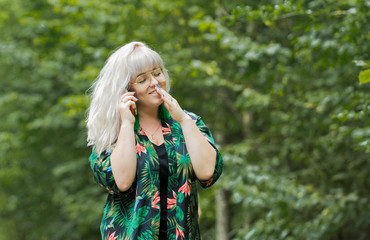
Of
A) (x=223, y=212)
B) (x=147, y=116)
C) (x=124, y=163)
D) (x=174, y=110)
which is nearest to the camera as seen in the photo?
(x=124, y=163)

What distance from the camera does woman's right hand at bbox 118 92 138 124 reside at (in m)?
2.09

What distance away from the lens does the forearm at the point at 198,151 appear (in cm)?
206

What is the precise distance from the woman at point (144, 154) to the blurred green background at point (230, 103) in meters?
0.75

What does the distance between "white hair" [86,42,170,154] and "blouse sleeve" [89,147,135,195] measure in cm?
4

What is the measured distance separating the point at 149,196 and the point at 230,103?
5.05m

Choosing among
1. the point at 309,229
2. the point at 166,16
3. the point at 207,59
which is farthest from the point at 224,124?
the point at 309,229

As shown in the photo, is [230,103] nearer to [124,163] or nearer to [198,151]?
[198,151]

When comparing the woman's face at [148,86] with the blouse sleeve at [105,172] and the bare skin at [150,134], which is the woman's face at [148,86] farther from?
the blouse sleeve at [105,172]

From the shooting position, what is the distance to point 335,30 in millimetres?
A: 3836

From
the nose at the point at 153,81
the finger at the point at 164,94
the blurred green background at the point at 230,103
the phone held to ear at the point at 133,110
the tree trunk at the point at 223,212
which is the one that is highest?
the nose at the point at 153,81

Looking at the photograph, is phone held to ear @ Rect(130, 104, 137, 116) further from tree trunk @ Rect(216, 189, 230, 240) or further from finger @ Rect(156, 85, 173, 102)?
tree trunk @ Rect(216, 189, 230, 240)

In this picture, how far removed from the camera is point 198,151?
2062mm

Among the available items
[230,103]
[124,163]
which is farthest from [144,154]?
[230,103]

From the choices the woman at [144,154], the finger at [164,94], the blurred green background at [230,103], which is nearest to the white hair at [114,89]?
the woman at [144,154]
